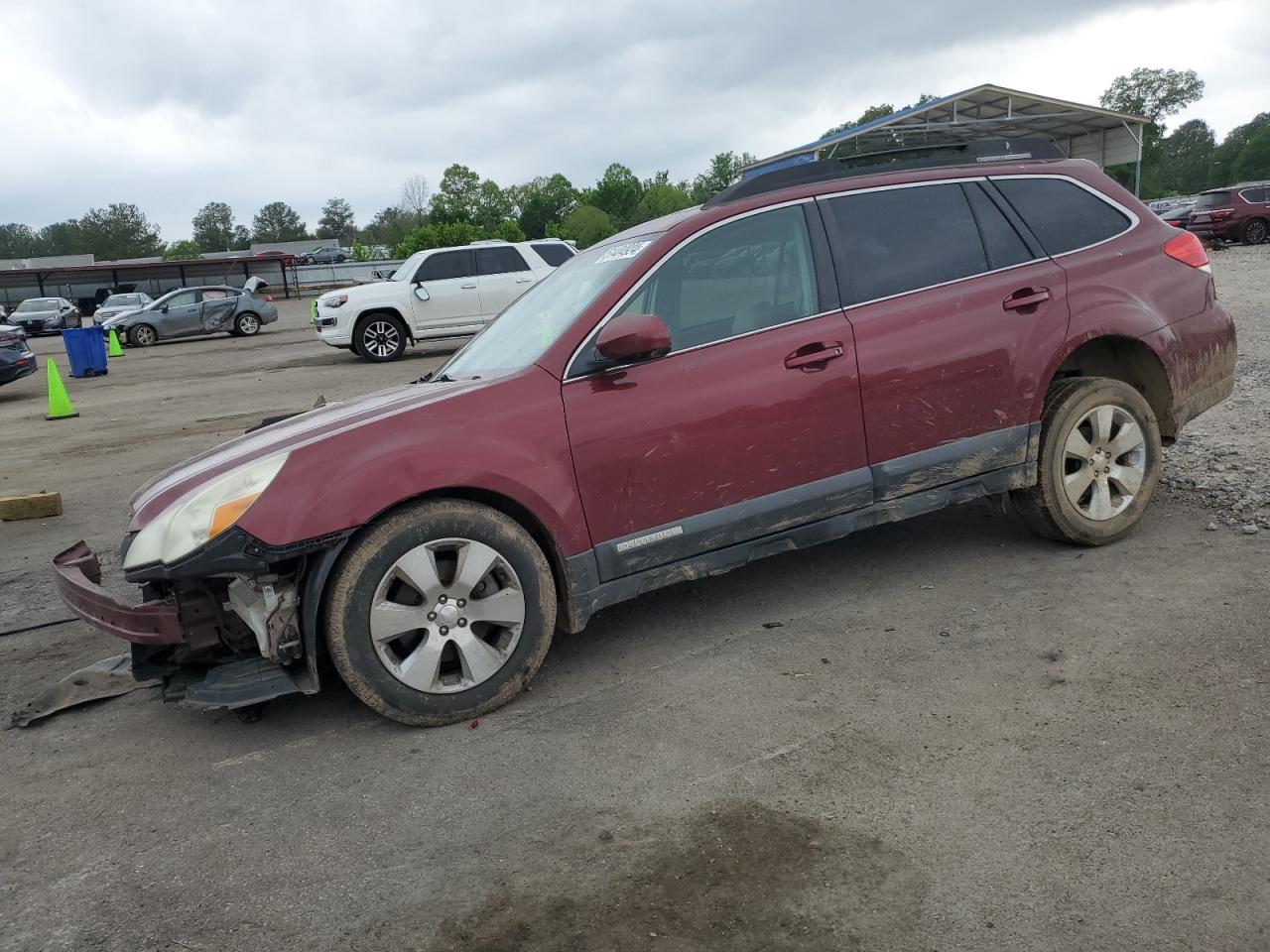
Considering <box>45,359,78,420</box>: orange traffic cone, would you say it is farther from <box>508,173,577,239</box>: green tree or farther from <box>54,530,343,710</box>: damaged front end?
<box>508,173,577,239</box>: green tree

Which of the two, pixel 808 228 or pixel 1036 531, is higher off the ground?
pixel 808 228

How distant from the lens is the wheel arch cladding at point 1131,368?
4.93 metres

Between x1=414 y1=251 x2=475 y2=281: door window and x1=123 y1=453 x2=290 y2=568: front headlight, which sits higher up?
x1=414 y1=251 x2=475 y2=281: door window

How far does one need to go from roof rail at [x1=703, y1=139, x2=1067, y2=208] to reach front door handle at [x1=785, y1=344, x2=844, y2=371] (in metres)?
0.78


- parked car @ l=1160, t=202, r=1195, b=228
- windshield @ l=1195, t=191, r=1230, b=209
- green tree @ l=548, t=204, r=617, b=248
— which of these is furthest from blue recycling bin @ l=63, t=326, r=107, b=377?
green tree @ l=548, t=204, r=617, b=248

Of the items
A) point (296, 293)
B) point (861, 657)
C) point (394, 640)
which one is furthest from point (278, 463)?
point (296, 293)

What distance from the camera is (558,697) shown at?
390 centimetres

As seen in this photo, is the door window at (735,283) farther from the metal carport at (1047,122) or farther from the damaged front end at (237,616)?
the metal carport at (1047,122)

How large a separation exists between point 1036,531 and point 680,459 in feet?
6.94

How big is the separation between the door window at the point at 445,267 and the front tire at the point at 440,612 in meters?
A: 15.0

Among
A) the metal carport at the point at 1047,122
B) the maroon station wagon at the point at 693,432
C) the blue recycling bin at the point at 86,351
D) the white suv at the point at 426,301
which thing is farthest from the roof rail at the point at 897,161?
the metal carport at the point at 1047,122

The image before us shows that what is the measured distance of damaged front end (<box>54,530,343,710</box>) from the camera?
11.5 feet

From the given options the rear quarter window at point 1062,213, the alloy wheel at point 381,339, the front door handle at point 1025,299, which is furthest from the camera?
the alloy wheel at point 381,339

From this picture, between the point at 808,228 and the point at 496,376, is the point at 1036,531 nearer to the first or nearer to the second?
the point at 808,228
